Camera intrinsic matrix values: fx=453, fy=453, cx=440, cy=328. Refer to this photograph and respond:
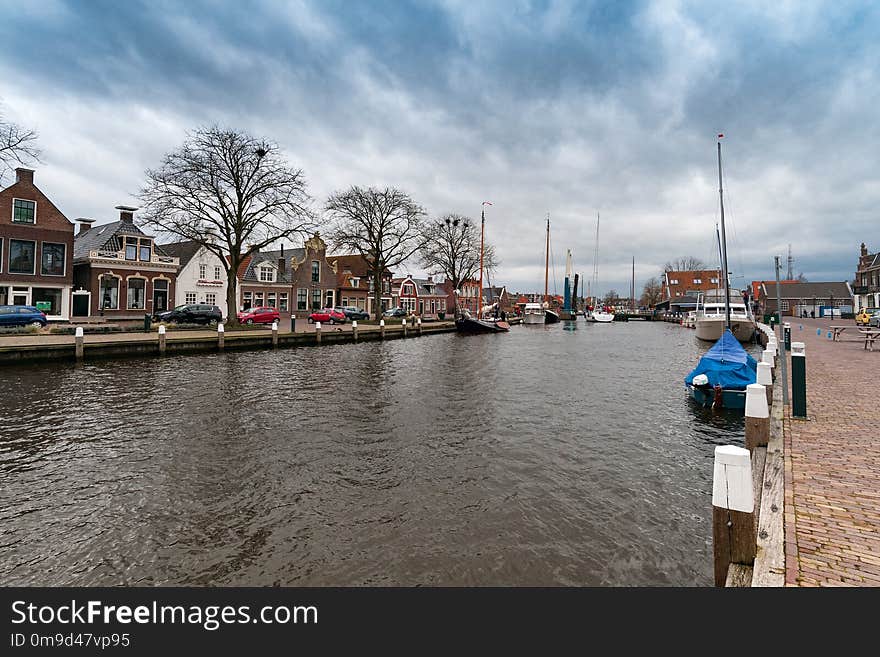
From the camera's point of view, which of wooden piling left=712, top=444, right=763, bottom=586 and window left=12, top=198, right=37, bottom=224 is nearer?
wooden piling left=712, top=444, right=763, bottom=586

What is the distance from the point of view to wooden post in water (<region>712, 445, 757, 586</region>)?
372cm

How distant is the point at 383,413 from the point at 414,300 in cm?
6978

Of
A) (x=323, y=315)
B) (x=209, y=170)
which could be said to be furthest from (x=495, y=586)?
(x=323, y=315)

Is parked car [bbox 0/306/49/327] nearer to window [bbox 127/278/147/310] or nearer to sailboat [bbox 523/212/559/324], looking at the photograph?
window [bbox 127/278/147/310]

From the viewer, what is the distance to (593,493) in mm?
6883

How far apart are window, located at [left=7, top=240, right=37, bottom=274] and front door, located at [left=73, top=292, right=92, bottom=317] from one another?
356 cm

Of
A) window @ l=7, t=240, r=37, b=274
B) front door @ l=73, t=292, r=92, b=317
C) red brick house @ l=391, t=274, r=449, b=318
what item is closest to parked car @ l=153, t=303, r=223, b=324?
front door @ l=73, t=292, r=92, b=317

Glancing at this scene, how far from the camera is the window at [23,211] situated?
33188mm

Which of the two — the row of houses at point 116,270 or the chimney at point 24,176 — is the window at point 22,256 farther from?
the chimney at point 24,176

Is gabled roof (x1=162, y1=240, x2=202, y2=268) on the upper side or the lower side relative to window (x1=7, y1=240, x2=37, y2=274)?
upper

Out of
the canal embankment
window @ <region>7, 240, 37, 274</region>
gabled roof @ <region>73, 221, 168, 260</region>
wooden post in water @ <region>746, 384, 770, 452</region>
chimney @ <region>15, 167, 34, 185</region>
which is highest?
chimney @ <region>15, 167, 34, 185</region>

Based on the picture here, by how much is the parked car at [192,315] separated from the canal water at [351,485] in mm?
18959
